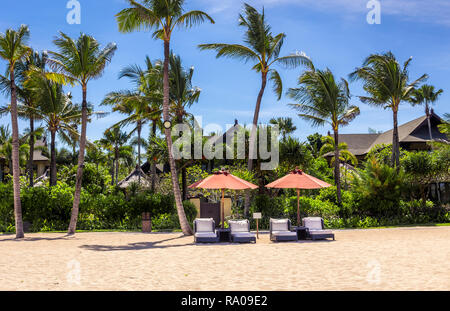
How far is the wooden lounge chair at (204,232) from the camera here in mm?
15273

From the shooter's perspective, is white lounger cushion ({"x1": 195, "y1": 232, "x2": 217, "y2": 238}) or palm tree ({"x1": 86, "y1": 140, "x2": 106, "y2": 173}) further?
palm tree ({"x1": 86, "y1": 140, "x2": 106, "y2": 173})

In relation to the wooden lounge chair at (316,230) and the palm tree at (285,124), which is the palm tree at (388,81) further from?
the palm tree at (285,124)

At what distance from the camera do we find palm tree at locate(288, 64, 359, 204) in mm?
22141

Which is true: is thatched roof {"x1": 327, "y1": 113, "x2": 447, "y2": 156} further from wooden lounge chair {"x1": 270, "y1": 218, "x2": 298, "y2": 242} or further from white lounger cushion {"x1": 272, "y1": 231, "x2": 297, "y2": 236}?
white lounger cushion {"x1": 272, "y1": 231, "x2": 297, "y2": 236}

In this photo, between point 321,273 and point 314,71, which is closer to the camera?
point 321,273

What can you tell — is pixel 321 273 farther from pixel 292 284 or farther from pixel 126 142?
pixel 126 142

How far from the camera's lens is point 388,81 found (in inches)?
918

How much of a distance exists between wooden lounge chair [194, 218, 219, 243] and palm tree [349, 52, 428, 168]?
41.5 feet

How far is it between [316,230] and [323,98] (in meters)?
8.92

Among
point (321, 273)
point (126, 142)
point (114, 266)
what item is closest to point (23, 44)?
point (114, 266)

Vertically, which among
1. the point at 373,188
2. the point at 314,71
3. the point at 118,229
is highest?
the point at 314,71

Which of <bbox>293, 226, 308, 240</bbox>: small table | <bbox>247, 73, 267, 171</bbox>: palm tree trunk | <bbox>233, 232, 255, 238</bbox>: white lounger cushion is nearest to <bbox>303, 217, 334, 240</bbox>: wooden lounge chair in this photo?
<bbox>293, 226, 308, 240</bbox>: small table

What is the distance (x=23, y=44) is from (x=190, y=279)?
15925 mm
